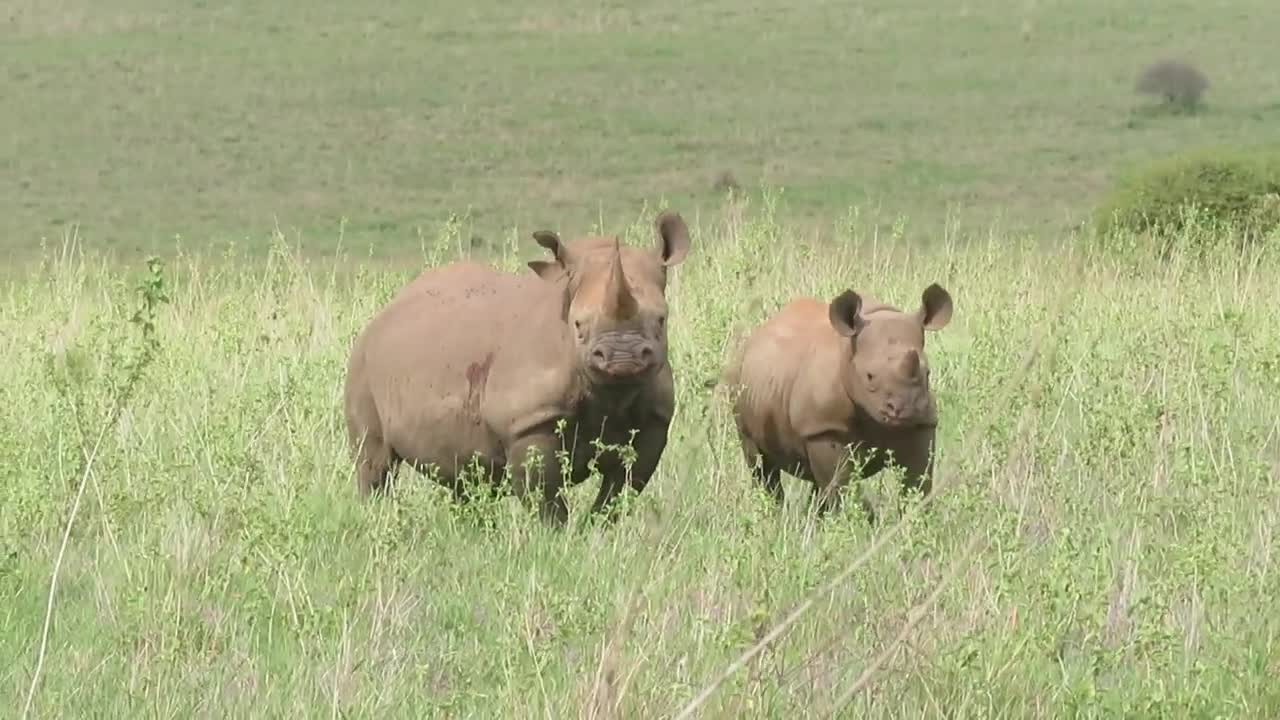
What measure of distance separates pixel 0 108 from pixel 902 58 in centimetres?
2300

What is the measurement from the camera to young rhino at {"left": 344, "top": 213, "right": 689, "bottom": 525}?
5.41m

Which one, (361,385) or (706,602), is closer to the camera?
(706,602)

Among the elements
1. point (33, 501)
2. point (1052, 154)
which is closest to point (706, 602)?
point (33, 501)

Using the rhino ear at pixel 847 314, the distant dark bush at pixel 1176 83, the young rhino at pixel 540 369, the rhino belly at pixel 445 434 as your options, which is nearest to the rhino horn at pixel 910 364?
the rhino ear at pixel 847 314

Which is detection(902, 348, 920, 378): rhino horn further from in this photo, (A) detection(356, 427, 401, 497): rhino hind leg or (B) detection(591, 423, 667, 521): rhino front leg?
(A) detection(356, 427, 401, 497): rhino hind leg

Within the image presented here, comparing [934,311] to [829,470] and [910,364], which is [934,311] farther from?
[829,470]

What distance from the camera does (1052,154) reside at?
42.4m

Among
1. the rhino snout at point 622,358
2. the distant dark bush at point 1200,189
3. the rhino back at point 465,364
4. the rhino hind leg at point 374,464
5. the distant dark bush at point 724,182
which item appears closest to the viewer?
the rhino snout at point 622,358

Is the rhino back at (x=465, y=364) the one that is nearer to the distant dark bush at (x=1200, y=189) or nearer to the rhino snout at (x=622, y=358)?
the rhino snout at (x=622, y=358)

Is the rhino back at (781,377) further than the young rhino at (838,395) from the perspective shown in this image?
Yes

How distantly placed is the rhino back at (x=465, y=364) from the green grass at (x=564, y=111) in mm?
23132

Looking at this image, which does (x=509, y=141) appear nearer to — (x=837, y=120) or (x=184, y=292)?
(x=837, y=120)

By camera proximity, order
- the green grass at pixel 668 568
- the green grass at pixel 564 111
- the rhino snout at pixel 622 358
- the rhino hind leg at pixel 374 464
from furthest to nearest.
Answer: the green grass at pixel 564 111 → the rhino hind leg at pixel 374 464 → the rhino snout at pixel 622 358 → the green grass at pixel 668 568

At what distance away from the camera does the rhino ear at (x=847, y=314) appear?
19.4 feet
